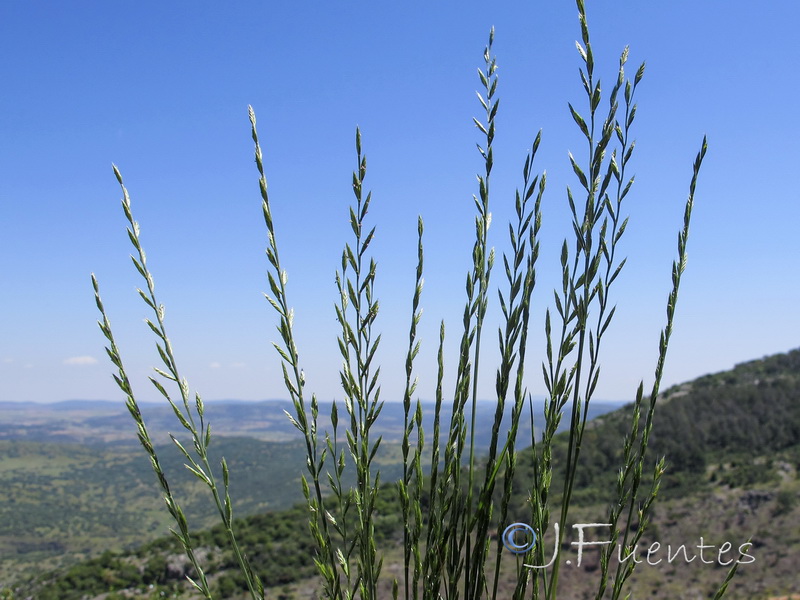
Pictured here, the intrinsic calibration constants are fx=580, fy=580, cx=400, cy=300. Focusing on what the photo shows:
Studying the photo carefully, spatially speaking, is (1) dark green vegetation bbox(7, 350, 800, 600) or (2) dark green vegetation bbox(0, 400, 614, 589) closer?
(1) dark green vegetation bbox(7, 350, 800, 600)

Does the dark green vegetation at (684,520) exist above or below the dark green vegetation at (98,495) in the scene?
above

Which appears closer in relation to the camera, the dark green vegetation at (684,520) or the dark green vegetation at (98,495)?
the dark green vegetation at (684,520)

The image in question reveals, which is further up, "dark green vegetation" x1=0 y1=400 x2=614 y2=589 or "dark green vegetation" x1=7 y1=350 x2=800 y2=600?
"dark green vegetation" x1=7 y1=350 x2=800 y2=600

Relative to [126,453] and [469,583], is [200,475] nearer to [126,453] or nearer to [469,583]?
[469,583]

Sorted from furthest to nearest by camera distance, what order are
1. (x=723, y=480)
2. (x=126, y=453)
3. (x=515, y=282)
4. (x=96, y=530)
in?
(x=126, y=453), (x=96, y=530), (x=723, y=480), (x=515, y=282)

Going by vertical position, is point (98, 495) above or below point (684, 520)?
below

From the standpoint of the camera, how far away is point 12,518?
3836 inches

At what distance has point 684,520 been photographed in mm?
16422

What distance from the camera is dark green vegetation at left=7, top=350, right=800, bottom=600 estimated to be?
43.6 ft

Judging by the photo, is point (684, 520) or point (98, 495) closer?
point (684, 520)

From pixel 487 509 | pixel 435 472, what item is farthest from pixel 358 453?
pixel 487 509

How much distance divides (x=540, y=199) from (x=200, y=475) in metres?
0.77

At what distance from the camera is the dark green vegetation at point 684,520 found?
13289mm

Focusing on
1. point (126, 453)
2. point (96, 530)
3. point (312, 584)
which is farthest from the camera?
point (126, 453)
